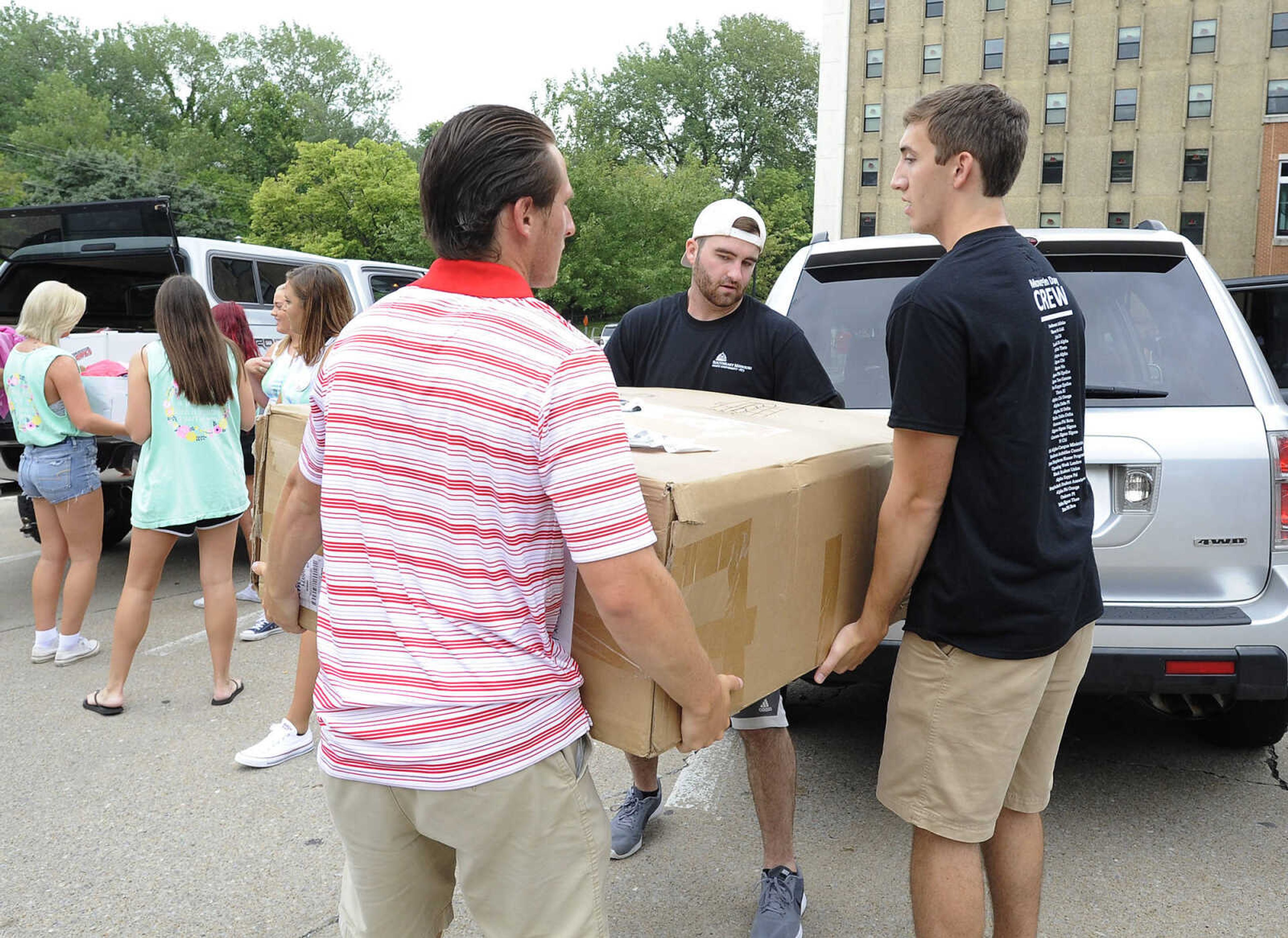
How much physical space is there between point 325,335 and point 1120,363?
3.19m

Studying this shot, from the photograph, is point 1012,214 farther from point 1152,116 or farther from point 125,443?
point 125,443

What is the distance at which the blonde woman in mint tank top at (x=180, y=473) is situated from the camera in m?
4.32

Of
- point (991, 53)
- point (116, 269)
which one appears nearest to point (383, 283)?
point (116, 269)

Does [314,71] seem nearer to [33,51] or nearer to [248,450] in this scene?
[33,51]

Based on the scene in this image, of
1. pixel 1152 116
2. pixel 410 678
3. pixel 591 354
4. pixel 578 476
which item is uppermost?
pixel 1152 116

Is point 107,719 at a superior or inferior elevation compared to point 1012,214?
inferior

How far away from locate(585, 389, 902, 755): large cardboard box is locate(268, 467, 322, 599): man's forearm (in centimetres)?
53

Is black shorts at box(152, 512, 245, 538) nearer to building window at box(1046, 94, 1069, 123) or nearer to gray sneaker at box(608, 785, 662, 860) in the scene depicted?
gray sneaker at box(608, 785, 662, 860)

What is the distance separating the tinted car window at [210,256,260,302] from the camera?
7.45 m

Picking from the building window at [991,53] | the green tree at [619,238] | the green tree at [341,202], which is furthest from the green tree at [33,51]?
the building window at [991,53]

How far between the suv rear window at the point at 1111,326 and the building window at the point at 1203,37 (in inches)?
1738

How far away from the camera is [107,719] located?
4.29m

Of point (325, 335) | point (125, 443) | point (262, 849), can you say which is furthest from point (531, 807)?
point (125, 443)

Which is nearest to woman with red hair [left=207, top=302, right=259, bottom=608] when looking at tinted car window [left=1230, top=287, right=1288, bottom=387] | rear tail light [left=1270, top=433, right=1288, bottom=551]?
rear tail light [left=1270, top=433, right=1288, bottom=551]
